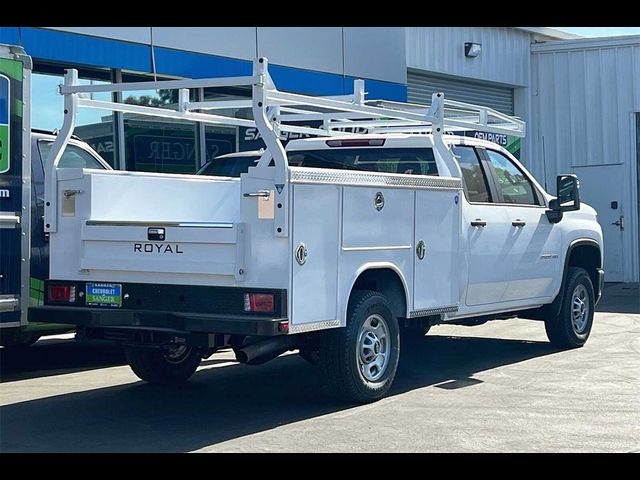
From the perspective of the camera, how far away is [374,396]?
765 cm

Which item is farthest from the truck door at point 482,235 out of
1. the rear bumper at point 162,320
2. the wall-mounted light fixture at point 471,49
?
the wall-mounted light fixture at point 471,49

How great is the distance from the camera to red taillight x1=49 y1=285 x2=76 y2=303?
7.47 metres

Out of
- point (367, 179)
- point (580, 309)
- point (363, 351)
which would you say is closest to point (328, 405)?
point (363, 351)

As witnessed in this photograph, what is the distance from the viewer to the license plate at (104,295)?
7.29m

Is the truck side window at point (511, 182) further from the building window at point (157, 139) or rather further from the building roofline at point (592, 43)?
the building roofline at point (592, 43)

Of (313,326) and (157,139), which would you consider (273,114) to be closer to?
(313,326)

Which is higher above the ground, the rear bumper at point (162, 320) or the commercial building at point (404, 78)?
the commercial building at point (404, 78)

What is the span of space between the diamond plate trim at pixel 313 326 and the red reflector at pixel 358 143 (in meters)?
2.50

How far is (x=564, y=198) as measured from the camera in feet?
33.1

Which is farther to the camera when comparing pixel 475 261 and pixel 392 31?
pixel 392 31

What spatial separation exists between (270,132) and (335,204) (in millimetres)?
747
